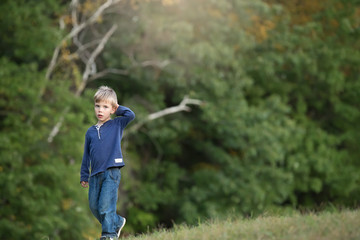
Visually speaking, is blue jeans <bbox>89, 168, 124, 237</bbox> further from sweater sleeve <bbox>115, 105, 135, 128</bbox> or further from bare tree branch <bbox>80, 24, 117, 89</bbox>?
bare tree branch <bbox>80, 24, 117, 89</bbox>

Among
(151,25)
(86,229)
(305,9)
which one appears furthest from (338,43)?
(86,229)

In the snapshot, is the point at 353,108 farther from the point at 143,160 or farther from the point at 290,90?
the point at 143,160

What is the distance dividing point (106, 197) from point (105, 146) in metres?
0.51

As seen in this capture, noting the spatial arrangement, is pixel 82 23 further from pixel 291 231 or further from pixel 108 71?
pixel 291 231

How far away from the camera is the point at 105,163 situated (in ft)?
18.1

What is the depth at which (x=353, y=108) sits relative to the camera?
21.7 metres

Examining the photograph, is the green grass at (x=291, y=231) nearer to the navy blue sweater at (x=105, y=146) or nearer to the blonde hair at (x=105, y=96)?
the navy blue sweater at (x=105, y=146)

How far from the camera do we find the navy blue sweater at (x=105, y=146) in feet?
18.2

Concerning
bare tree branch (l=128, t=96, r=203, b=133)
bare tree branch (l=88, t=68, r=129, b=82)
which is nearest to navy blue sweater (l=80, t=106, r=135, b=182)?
bare tree branch (l=128, t=96, r=203, b=133)

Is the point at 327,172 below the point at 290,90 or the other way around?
below

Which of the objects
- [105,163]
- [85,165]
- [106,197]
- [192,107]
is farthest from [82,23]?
[106,197]

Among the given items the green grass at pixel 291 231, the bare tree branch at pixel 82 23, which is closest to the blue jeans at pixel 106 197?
the green grass at pixel 291 231

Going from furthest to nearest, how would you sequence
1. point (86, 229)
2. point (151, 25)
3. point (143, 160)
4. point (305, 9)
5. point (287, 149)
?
point (305, 9) → point (143, 160) → point (287, 149) → point (151, 25) → point (86, 229)

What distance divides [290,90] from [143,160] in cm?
635
